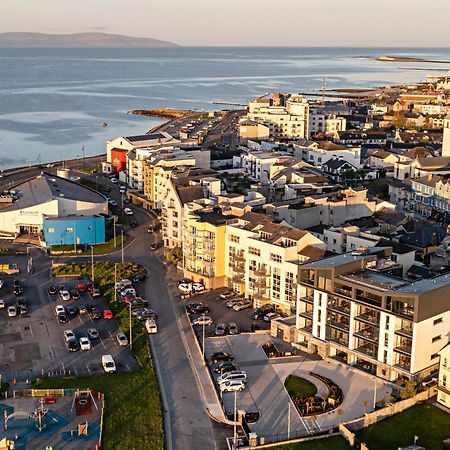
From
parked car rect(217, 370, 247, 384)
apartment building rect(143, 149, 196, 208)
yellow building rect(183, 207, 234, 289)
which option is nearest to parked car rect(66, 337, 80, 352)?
parked car rect(217, 370, 247, 384)

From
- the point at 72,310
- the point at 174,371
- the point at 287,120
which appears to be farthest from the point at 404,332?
the point at 287,120

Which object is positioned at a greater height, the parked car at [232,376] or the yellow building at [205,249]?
the yellow building at [205,249]

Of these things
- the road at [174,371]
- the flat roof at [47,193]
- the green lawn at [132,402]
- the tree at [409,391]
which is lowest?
the road at [174,371]

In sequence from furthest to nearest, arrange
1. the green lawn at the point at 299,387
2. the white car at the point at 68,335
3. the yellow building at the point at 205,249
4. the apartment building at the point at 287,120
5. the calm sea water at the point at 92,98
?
the calm sea water at the point at 92,98 < the apartment building at the point at 287,120 < the yellow building at the point at 205,249 < the white car at the point at 68,335 < the green lawn at the point at 299,387

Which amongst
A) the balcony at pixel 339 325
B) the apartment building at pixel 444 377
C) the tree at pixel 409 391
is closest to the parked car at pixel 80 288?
the balcony at pixel 339 325

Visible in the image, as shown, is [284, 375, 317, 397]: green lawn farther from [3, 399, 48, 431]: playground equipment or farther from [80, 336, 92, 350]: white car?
[3, 399, 48, 431]: playground equipment

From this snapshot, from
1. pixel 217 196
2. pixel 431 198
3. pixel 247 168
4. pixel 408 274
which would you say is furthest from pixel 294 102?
pixel 408 274

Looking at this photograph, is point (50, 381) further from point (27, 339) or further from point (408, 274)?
point (408, 274)

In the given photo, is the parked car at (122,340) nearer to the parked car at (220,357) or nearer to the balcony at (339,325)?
the parked car at (220,357)
